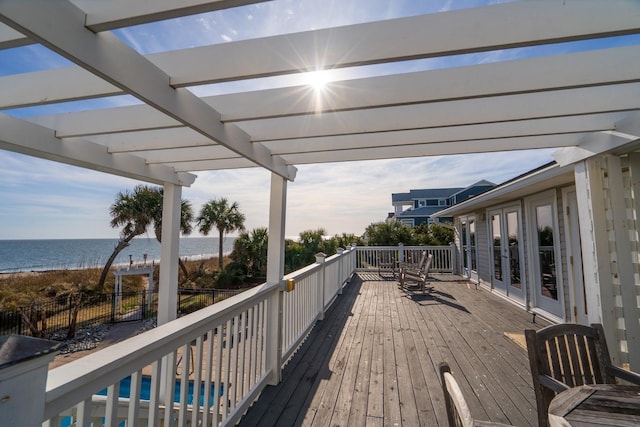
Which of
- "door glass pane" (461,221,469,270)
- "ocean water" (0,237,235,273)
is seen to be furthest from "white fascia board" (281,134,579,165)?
"ocean water" (0,237,235,273)

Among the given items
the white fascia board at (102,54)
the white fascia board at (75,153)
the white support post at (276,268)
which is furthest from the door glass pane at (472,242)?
the white fascia board at (102,54)

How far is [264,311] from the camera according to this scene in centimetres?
270

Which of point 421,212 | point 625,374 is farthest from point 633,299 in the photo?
point 421,212

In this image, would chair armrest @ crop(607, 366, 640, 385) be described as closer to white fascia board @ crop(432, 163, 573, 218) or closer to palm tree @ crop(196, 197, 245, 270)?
white fascia board @ crop(432, 163, 573, 218)

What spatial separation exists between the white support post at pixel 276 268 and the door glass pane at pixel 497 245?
5.64 meters

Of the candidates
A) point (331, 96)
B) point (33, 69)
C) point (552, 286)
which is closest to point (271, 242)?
point (331, 96)

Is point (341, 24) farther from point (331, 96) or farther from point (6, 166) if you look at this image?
point (6, 166)

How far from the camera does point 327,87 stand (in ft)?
6.15

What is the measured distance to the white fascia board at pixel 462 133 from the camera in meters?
2.31

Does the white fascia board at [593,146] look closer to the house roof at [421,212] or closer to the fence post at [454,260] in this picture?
the fence post at [454,260]

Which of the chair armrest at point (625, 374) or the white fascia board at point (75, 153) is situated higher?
the white fascia board at point (75, 153)

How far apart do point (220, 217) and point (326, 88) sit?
1407 cm

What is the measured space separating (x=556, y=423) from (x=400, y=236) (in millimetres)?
10915

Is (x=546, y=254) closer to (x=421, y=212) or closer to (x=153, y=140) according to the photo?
(x=153, y=140)
